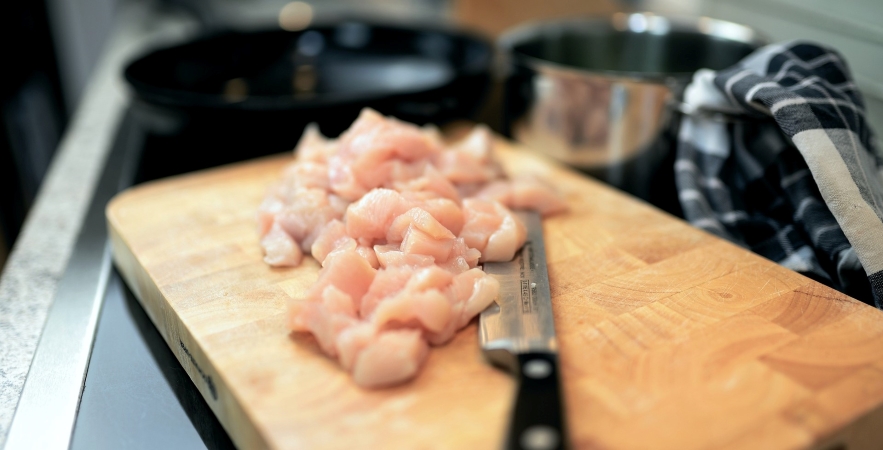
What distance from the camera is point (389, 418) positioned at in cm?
80

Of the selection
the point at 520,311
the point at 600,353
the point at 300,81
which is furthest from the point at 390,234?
the point at 300,81

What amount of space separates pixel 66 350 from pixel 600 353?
78cm

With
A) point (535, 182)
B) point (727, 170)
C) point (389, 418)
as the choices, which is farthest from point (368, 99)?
point (389, 418)

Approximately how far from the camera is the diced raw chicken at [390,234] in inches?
35.7

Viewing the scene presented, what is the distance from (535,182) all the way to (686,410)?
24.0 inches

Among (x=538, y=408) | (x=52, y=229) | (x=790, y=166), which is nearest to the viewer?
(x=538, y=408)

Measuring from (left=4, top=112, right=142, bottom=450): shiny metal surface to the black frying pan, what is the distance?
11.3 inches

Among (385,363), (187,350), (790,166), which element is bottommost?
(187,350)

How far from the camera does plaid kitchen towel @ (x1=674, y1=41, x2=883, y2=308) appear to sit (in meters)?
1.05

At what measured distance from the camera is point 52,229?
146cm

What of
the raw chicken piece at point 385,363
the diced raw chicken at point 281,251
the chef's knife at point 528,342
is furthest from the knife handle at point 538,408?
the diced raw chicken at point 281,251

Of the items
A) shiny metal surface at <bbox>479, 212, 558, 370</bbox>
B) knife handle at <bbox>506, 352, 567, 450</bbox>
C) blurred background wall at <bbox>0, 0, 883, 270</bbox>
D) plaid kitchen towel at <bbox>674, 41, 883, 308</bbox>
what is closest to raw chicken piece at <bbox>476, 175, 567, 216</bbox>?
shiny metal surface at <bbox>479, 212, 558, 370</bbox>

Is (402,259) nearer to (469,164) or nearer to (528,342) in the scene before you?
(528,342)

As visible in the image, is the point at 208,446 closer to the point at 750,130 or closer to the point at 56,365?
the point at 56,365
